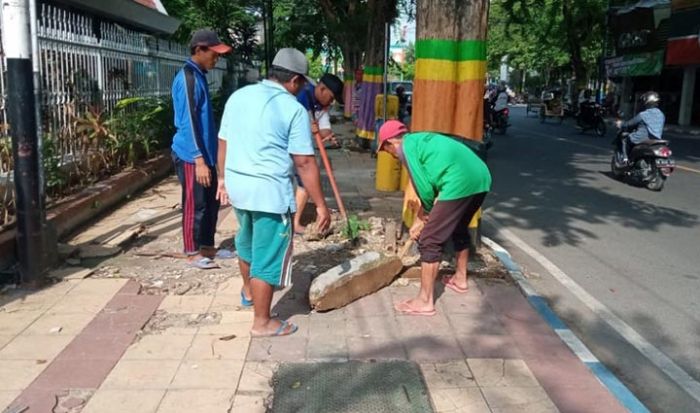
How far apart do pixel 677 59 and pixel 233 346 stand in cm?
2516

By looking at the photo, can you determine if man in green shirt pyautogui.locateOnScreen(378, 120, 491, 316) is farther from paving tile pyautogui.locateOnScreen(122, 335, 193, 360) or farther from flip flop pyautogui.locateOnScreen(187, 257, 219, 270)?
flip flop pyautogui.locateOnScreen(187, 257, 219, 270)

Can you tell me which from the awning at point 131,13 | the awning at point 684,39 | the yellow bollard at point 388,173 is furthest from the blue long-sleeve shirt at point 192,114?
the awning at point 684,39

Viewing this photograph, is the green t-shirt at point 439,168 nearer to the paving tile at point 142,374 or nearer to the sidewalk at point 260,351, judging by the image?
the sidewalk at point 260,351

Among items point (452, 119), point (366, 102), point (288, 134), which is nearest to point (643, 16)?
point (366, 102)

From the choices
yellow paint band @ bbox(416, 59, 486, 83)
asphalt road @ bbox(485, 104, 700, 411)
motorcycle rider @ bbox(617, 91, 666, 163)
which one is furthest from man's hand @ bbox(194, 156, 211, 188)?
motorcycle rider @ bbox(617, 91, 666, 163)

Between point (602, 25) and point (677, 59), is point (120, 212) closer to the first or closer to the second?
point (677, 59)

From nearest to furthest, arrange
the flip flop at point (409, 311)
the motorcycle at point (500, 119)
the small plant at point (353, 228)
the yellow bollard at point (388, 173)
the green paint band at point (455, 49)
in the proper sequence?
the flip flop at point (409, 311)
the green paint band at point (455, 49)
the small plant at point (353, 228)
the yellow bollard at point (388, 173)
the motorcycle at point (500, 119)

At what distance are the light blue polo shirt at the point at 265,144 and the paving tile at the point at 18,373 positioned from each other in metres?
1.39

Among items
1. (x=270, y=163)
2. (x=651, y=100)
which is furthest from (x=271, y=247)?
(x=651, y=100)

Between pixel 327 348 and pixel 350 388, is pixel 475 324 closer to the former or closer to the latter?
pixel 327 348

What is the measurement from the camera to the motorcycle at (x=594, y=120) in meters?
20.3

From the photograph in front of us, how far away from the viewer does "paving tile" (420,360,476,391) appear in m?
3.54

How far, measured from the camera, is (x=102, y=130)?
7668 millimetres

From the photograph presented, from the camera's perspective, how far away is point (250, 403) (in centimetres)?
329
